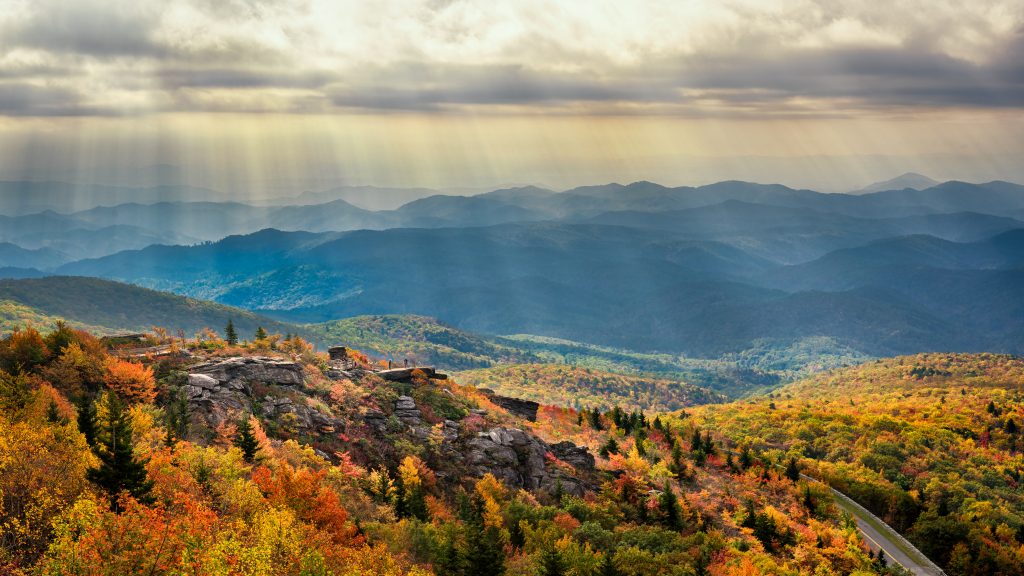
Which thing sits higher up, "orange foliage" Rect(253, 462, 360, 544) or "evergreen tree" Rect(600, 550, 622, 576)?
"orange foliage" Rect(253, 462, 360, 544)

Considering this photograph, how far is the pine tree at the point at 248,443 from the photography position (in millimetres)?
68250

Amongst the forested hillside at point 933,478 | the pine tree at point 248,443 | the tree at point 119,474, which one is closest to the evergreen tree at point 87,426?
the tree at point 119,474

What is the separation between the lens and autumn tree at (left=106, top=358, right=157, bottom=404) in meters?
75.6

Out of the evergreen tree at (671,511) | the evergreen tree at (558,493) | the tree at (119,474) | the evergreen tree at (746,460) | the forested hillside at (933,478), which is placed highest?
the tree at (119,474)

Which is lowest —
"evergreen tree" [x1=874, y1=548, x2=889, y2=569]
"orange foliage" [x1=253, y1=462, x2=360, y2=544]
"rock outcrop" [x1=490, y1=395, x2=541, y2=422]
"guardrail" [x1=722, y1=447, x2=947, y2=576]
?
"guardrail" [x1=722, y1=447, x2=947, y2=576]

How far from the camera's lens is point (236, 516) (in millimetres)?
51781

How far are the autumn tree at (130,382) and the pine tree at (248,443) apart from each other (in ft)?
43.2

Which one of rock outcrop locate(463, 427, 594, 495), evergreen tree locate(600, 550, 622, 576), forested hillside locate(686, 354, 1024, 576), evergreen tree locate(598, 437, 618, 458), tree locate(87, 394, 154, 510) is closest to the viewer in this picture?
tree locate(87, 394, 154, 510)

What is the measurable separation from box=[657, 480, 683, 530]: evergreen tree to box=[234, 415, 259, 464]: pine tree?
1937 inches

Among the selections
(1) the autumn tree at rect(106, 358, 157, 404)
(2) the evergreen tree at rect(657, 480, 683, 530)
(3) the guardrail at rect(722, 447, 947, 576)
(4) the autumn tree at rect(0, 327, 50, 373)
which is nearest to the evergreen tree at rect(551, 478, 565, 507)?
(2) the evergreen tree at rect(657, 480, 683, 530)

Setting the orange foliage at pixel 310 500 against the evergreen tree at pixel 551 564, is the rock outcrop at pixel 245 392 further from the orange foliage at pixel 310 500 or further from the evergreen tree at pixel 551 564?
the evergreen tree at pixel 551 564

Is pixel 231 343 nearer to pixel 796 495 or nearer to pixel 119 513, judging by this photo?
pixel 119 513

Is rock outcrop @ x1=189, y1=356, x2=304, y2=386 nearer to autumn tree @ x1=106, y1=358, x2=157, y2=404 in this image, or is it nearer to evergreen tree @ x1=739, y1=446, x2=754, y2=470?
autumn tree @ x1=106, y1=358, x2=157, y2=404

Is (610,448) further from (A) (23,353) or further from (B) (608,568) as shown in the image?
(A) (23,353)
